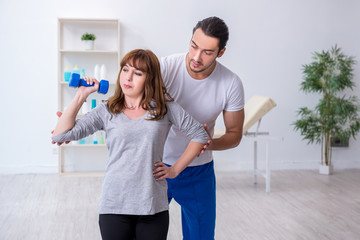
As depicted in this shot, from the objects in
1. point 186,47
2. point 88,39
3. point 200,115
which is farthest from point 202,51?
point 186,47

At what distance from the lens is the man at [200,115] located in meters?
1.83

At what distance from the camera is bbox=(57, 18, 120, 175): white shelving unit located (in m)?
4.53

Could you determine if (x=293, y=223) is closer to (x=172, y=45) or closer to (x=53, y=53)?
(x=172, y=45)

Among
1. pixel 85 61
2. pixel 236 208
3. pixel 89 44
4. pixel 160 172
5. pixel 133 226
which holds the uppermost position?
pixel 89 44

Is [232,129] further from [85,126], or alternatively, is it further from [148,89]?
[85,126]

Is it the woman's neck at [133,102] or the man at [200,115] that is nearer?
the woman's neck at [133,102]

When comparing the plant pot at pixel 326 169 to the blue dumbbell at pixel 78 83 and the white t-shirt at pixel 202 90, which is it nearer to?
the white t-shirt at pixel 202 90

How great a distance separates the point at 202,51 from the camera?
1.70 meters

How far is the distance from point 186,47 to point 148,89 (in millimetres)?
3272

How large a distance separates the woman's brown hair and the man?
301 millimetres

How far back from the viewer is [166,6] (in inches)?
182

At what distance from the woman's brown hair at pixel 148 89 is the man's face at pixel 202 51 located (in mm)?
266

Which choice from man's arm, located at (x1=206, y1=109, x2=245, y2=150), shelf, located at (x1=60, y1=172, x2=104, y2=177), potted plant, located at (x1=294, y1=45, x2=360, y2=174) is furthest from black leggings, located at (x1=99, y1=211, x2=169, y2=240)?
potted plant, located at (x1=294, y1=45, x2=360, y2=174)

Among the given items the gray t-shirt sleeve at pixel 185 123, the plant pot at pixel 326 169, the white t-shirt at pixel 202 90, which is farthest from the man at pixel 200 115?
the plant pot at pixel 326 169
